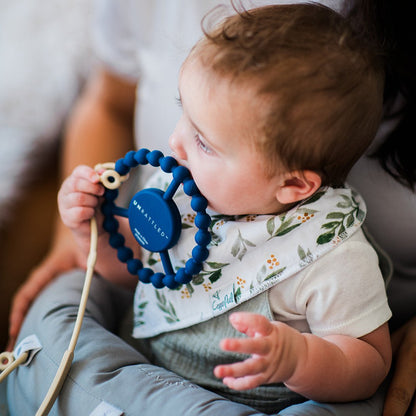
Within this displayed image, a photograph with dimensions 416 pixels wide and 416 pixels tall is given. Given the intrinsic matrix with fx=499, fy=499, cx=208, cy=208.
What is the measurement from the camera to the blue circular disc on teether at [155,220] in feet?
2.30

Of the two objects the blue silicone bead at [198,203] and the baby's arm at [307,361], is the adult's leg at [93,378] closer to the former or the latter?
the baby's arm at [307,361]

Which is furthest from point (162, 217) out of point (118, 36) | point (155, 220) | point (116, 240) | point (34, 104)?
point (34, 104)

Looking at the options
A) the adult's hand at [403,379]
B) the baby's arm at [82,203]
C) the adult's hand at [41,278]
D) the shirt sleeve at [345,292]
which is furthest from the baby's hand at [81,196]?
the adult's hand at [403,379]

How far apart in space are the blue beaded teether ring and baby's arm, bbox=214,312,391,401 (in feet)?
0.49

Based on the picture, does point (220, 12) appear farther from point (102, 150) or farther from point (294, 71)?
point (102, 150)

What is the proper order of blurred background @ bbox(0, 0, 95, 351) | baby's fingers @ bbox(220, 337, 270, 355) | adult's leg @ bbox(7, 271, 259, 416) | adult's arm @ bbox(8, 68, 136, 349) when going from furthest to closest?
blurred background @ bbox(0, 0, 95, 351) → adult's arm @ bbox(8, 68, 136, 349) → adult's leg @ bbox(7, 271, 259, 416) → baby's fingers @ bbox(220, 337, 270, 355)

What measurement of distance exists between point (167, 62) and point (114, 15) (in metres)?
0.23

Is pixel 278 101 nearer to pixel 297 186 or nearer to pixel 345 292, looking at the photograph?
pixel 297 186

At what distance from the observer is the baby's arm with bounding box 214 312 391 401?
1.79 ft

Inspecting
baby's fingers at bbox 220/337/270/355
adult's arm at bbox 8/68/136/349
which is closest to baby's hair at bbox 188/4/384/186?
baby's fingers at bbox 220/337/270/355

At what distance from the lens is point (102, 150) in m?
1.19

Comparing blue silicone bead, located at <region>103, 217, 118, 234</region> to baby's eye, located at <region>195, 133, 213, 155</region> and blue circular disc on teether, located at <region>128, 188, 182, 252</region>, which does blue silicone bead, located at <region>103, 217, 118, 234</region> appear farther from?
baby's eye, located at <region>195, 133, 213, 155</region>

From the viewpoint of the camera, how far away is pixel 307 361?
0.59m

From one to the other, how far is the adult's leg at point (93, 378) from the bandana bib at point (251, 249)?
11 centimetres
